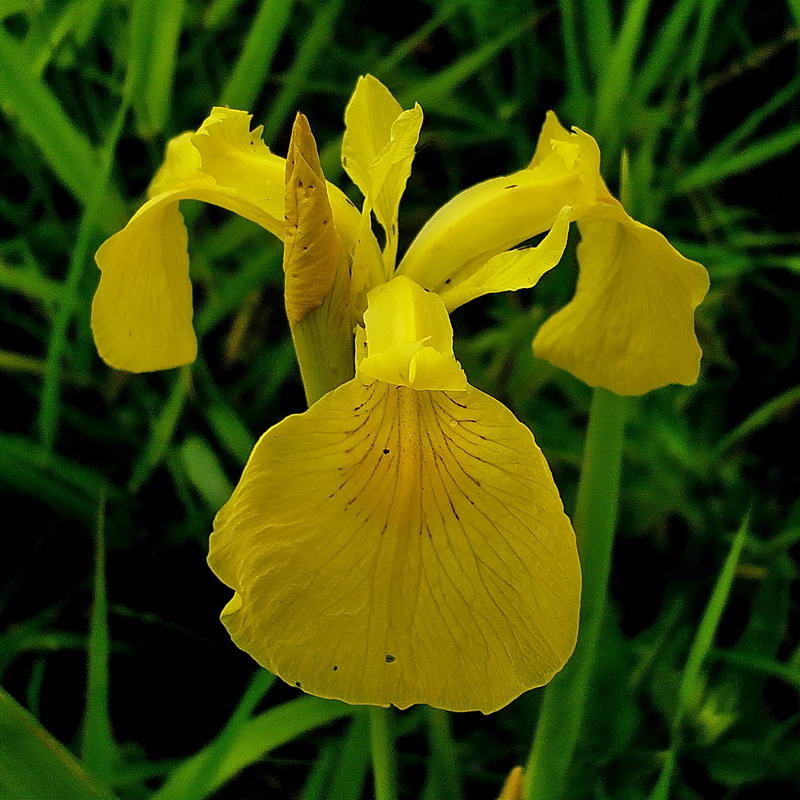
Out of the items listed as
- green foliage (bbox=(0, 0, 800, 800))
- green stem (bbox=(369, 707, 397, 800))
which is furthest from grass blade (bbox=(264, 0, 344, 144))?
green stem (bbox=(369, 707, 397, 800))

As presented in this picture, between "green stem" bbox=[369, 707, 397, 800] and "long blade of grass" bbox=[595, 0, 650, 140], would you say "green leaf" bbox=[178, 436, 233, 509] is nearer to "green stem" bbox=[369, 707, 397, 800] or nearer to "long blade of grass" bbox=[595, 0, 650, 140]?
"green stem" bbox=[369, 707, 397, 800]

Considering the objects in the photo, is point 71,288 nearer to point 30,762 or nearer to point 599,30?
point 30,762

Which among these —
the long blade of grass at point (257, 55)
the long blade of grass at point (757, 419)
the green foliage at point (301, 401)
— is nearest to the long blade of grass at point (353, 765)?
the green foliage at point (301, 401)

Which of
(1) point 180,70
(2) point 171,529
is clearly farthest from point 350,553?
(1) point 180,70

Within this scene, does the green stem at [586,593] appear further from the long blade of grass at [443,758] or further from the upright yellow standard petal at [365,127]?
the upright yellow standard petal at [365,127]

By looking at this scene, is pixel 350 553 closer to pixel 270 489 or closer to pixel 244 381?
pixel 270 489

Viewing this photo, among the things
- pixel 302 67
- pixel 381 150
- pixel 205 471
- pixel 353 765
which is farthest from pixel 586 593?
pixel 302 67
